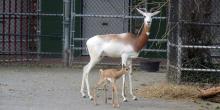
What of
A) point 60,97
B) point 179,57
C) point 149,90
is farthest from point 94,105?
point 179,57

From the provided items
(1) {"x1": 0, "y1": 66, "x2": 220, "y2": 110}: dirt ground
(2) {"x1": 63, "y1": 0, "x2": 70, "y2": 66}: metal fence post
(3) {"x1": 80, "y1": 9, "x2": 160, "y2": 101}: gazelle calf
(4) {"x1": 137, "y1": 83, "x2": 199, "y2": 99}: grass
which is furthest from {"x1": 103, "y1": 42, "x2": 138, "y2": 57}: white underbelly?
(2) {"x1": 63, "y1": 0, "x2": 70, "y2": 66}: metal fence post

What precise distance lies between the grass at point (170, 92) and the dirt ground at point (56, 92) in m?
0.30

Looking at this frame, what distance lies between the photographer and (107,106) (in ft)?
34.6

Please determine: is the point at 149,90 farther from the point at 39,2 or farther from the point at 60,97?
the point at 39,2

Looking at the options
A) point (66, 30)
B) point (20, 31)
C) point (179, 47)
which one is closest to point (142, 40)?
point (179, 47)

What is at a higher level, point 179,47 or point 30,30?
point 30,30

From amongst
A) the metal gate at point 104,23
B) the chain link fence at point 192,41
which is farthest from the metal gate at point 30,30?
the chain link fence at point 192,41

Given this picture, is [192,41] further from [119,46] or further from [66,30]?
[66,30]

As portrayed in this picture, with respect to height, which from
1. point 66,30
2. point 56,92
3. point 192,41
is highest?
point 66,30

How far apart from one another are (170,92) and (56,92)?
2.26 meters

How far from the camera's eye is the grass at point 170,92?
11.6 metres

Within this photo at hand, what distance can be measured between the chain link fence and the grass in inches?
29.2

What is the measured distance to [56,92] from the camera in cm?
1199

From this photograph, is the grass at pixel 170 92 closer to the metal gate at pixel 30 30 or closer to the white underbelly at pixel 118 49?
the white underbelly at pixel 118 49
